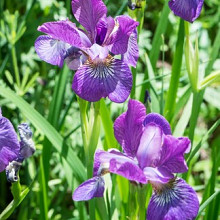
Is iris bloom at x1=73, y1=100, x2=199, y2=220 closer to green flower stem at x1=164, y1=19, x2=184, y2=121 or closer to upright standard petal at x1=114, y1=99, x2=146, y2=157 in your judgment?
upright standard petal at x1=114, y1=99, x2=146, y2=157

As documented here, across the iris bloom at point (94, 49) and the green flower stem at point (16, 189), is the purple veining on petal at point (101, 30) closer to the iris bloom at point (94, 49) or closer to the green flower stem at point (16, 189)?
the iris bloom at point (94, 49)

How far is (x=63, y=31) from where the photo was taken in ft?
4.12

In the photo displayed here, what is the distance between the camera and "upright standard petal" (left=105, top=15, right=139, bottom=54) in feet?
4.17

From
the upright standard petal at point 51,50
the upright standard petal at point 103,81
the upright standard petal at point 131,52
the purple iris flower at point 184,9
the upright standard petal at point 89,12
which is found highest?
the upright standard petal at point 89,12

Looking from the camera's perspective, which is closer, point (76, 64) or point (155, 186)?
point (155, 186)

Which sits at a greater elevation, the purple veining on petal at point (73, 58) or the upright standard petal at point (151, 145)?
the purple veining on petal at point (73, 58)

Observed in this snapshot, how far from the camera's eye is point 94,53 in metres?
1.29

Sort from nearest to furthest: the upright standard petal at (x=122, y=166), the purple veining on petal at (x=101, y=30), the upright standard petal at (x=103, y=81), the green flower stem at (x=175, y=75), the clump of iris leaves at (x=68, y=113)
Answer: the upright standard petal at (x=122, y=166), the upright standard petal at (x=103, y=81), the purple veining on petal at (x=101, y=30), the clump of iris leaves at (x=68, y=113), the green flower stem at (x=175, y=75)

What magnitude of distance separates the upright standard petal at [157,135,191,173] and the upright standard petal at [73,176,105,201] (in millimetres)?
145

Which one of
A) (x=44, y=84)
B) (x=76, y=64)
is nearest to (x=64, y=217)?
(x=44, y=84)

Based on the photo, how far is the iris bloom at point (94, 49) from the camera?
4.07 ft

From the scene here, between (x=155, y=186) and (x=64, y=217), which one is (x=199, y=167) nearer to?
(x=64, y=217)

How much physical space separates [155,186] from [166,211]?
0.25 ft

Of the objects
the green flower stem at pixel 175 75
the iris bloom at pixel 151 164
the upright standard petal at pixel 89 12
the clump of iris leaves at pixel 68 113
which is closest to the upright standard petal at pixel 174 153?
the iris bloom at pixel 151 164
